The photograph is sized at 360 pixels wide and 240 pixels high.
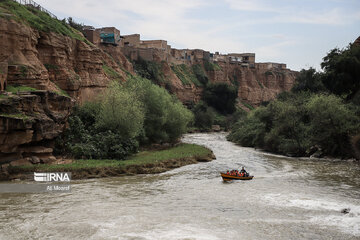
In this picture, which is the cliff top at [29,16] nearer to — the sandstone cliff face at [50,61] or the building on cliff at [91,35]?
the sandstone cliff face at [50,61]

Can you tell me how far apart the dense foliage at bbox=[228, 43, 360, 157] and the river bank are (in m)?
12.8

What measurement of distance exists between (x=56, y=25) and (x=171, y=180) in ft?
78.0

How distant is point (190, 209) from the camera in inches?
746

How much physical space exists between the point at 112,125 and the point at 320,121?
74.6 feet

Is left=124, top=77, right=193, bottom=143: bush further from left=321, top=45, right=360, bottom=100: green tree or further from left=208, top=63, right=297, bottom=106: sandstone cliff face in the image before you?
left=208, top=63, right=297, bottom=106: sandstone cliff face

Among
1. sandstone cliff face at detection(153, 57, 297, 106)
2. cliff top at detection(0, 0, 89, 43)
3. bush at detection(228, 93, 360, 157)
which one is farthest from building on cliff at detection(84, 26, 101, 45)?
bush at detection(228, 93, 360, 157)

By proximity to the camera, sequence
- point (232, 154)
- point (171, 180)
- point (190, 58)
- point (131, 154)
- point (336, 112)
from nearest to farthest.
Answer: point (171, 180)
point (131, 154)
point (336, 112)
point (232, 154)
point (190, 58)

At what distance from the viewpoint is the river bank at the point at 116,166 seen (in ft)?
82.8

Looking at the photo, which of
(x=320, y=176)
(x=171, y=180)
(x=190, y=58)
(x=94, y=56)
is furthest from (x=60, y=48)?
(x=190, y=58)

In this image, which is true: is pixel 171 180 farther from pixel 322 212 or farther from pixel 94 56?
pixel 94 56

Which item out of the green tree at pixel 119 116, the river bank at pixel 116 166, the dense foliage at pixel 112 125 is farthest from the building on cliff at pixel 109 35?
the river bank at pixel 116 166

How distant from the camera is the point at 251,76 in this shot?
12250cm

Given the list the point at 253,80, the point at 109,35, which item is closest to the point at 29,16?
the point at 109,35

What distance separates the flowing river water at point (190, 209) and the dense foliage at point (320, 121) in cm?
975
